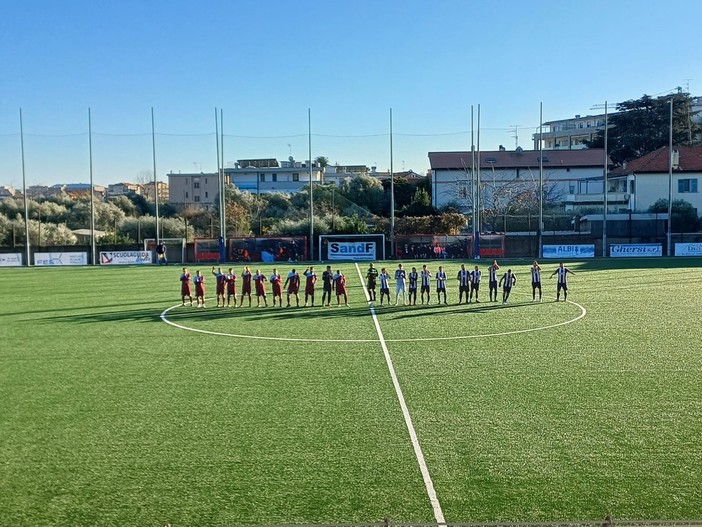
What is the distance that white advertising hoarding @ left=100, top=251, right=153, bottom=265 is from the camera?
53812 millimetres

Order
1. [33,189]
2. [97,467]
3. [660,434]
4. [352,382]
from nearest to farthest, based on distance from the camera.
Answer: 1. [97,467]
2. [660,434]
3. [352,382]
4. [33,189]

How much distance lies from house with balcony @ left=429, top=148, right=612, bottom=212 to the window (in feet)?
36.0

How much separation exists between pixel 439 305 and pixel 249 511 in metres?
18.0

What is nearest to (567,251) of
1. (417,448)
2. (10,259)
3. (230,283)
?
(230,283)

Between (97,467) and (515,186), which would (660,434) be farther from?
(515,186)

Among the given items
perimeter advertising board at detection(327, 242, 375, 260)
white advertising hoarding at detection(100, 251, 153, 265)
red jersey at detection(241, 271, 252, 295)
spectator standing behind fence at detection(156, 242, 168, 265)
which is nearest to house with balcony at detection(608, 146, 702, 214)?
perimeter advertising board at detection(327, 242, 375, 260)

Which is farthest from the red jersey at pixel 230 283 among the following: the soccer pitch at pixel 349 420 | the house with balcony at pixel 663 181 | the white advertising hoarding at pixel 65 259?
the house with balcony at pixel 663 181

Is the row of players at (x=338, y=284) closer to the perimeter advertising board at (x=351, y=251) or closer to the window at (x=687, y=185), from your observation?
the perimeter advertising board at (x=351, y=251)

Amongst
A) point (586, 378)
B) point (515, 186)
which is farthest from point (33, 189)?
point (586, 378)

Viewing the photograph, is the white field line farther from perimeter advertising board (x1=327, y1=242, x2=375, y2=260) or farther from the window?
the window

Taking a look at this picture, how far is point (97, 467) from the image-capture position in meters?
8.62

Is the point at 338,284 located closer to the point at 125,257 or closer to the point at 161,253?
the point at 161,253

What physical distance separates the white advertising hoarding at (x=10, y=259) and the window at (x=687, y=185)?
58209mm

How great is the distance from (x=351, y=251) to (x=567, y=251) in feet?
55.5
